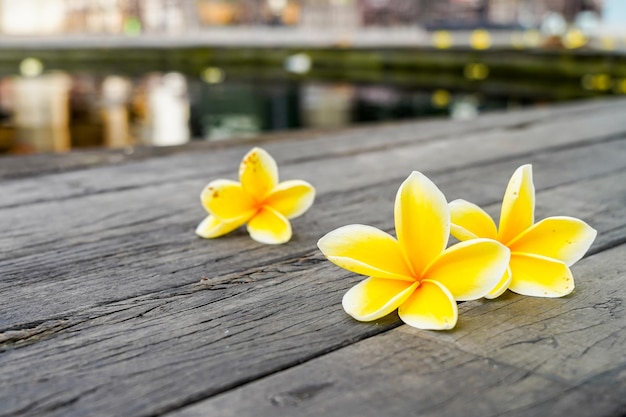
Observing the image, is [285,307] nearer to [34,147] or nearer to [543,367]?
[543,367]

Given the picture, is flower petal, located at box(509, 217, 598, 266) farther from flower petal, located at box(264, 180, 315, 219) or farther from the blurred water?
the blurred water

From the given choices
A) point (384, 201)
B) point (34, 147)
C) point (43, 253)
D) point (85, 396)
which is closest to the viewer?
point (85, 396)

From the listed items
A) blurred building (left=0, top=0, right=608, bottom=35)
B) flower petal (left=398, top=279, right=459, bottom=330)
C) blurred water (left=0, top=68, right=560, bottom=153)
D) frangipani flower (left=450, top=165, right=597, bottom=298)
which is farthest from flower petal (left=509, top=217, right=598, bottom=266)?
blurred building (left=0, top=0, right=608, bottom=35)

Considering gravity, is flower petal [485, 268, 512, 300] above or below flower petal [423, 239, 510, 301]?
below

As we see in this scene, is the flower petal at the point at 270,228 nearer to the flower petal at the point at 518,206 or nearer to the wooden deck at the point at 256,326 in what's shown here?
the wooden deck at the point at 256,326

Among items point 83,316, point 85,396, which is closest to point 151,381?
point 85,396

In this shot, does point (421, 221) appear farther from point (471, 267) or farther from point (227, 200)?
point (227, 200)

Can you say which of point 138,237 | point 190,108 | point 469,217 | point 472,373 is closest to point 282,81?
point 190,108
